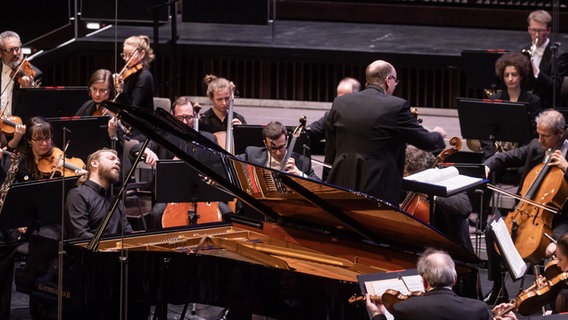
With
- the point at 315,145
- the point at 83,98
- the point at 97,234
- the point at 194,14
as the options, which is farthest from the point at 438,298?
the point at 194,14

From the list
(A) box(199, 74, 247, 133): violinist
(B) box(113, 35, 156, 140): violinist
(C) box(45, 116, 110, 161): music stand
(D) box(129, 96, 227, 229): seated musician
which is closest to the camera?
(D) box(129, 96, 227, 229): seated musician

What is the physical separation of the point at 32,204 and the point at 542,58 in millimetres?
4125

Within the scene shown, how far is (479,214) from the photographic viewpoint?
764cm

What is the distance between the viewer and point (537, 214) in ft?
22.7

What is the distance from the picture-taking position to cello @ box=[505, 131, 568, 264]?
22.5 ft

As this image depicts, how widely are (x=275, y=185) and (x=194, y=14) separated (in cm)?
501

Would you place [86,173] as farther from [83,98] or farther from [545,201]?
[545,201]

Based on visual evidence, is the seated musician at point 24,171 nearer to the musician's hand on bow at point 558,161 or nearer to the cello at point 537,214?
the cello at point 537,214

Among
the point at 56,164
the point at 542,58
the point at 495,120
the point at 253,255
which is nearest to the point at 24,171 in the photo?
the point at 56,164

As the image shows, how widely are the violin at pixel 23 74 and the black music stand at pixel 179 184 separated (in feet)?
7.48

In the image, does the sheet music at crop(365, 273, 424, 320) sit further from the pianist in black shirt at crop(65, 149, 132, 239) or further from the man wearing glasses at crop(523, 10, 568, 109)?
the man wearing glasses at crop(523, 10, 568, 109)

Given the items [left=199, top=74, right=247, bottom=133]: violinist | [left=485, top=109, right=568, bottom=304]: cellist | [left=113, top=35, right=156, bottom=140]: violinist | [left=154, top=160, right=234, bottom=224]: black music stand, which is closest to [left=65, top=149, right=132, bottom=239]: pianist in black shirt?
[left=154, top=160, right=234, bottom=224]: black music stand

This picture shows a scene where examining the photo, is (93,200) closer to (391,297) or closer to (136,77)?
(136,77)

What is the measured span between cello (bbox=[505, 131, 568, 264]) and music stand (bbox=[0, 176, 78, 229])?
2.65 metres
